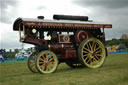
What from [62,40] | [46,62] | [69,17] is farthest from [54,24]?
[46,62]

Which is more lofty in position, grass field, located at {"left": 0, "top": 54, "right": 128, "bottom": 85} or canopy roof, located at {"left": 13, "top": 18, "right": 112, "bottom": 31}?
canopy roof, located at {"left": 13, "top": 18, "right": 112, "bottom": 31}

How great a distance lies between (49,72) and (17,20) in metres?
3.63

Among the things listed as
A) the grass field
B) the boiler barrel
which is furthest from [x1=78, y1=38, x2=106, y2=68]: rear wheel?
the boiler barrel

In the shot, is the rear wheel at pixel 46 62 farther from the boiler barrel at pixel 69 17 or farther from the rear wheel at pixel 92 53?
the boiler barrel at pixel 69 17

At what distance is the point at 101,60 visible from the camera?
40.1 ft

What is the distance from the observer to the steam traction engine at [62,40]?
1021 centimetres

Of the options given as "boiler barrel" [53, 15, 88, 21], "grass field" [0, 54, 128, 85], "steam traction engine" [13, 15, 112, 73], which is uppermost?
"boiler barrel" [53, 15, 88, 21]

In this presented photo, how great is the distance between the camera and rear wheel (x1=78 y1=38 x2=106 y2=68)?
37.5ft

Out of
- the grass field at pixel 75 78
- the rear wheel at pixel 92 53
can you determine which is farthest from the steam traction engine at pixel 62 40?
the grass field at pixel 75 78

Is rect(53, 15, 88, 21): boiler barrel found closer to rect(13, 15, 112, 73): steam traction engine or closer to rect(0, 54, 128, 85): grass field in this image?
rect(13, 15, 112, 73): steam traction engine

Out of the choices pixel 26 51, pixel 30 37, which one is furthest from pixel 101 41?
pixel 26 51

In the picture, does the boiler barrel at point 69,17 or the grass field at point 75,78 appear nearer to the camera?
the grass field at point 75,78

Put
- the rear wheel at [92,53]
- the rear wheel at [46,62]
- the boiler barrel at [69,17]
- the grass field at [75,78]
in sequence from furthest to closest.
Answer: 1. the boiler barrel at [69,17]
2. the rear wheel at [92,53]
3. the rear wheel at [46,62]
4. the grass field at [75,78]

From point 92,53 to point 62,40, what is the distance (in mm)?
2106
